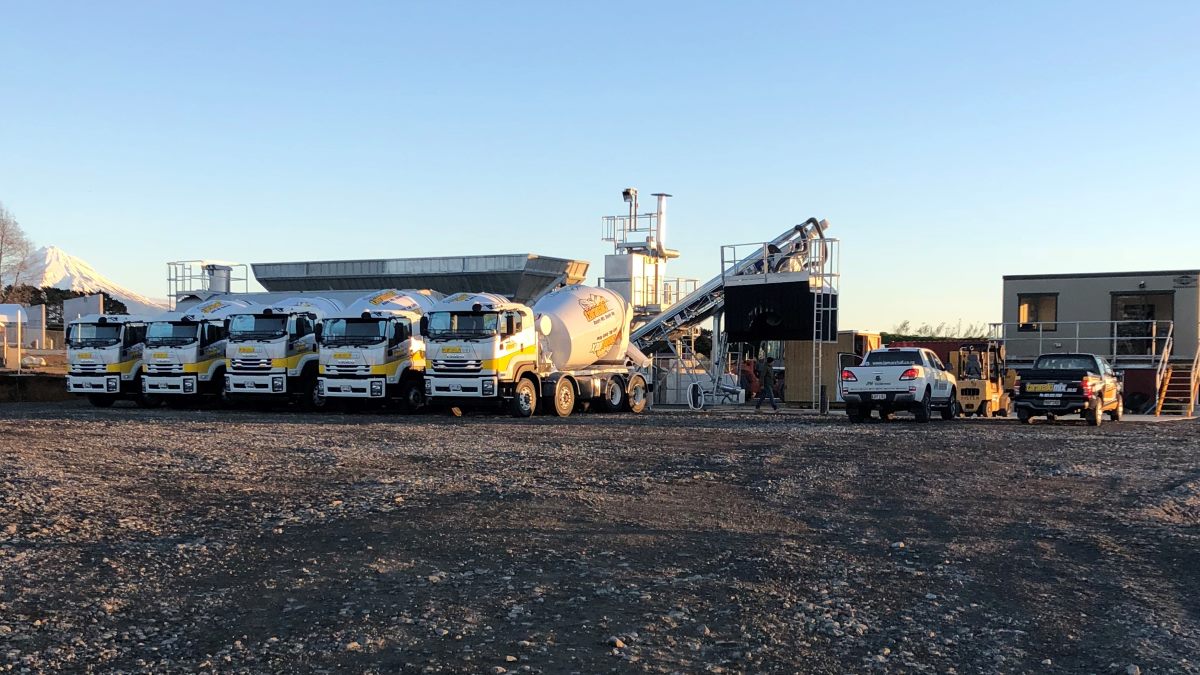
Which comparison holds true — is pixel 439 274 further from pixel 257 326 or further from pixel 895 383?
pixel 895 383

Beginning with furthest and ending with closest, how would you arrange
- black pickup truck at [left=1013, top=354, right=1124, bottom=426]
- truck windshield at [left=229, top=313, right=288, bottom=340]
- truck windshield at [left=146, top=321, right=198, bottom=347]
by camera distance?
1. truck windshield at [left=146, top=321, right=198, bottom=347]
2. truck windshield at [left=229, top=313, right=288, bottom=340]
3. black pickup truck at [left=1013, top=354, right=1124, bottom=426]

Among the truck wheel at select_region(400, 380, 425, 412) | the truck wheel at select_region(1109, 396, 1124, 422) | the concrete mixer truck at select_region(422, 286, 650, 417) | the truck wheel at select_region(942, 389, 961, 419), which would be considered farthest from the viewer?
the truck wheel at select_region(400, 380, 425, 412)

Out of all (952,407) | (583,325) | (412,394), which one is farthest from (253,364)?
(952,407)

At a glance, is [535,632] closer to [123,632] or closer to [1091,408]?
[123,632]

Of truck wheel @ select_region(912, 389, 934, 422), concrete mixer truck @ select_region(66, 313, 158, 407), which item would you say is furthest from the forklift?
concrete mixer truck @ select_region(66, 313, 158, 407)

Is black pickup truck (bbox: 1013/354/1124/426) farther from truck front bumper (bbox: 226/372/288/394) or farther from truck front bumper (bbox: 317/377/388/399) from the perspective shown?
truck front bumper (bbox: 226/372/288/394)

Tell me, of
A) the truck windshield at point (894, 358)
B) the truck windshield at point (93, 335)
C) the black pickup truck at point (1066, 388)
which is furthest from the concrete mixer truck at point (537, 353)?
the black pickup truck at point (1066, 388)

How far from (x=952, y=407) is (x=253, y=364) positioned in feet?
59.9

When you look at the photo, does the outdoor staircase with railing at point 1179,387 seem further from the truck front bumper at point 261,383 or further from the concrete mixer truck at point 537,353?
the truck front bumper at point 261,383

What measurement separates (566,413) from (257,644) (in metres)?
21.1

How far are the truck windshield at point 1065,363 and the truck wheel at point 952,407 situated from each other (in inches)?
76.1

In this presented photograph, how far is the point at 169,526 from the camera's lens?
373 inches

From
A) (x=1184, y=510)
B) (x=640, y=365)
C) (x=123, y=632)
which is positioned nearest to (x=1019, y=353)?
(x=640, y=365)

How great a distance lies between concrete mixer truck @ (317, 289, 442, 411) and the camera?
26688mm
